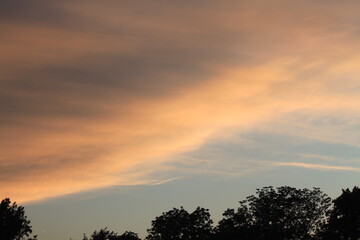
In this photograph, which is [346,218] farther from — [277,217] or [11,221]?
[11,221]

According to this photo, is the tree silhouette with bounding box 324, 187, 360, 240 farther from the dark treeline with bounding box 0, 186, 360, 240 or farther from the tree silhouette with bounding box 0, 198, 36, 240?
the tree silhouette with bounding box 0, 198, 36, 240

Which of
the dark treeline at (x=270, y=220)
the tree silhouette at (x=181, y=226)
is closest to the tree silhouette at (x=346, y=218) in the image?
the dark treeline at (x=270, y=220)

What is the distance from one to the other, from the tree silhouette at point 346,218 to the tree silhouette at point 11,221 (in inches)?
2365

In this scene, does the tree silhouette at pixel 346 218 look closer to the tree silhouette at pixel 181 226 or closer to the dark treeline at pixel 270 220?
the dark treeline at pixel 270 220

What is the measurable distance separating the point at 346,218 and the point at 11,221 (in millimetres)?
63219

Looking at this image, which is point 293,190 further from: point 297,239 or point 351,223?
point 351,223

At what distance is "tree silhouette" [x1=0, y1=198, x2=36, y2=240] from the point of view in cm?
7794

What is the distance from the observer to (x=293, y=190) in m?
109

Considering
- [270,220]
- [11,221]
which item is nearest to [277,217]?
[270,220]

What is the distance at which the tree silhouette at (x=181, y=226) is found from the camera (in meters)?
121

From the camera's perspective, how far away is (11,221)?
264 feet

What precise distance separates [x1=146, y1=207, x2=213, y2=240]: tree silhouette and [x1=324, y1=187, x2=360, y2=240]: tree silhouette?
38011 millimetres

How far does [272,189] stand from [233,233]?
16.4m

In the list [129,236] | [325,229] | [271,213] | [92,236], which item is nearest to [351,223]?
[325,229]
